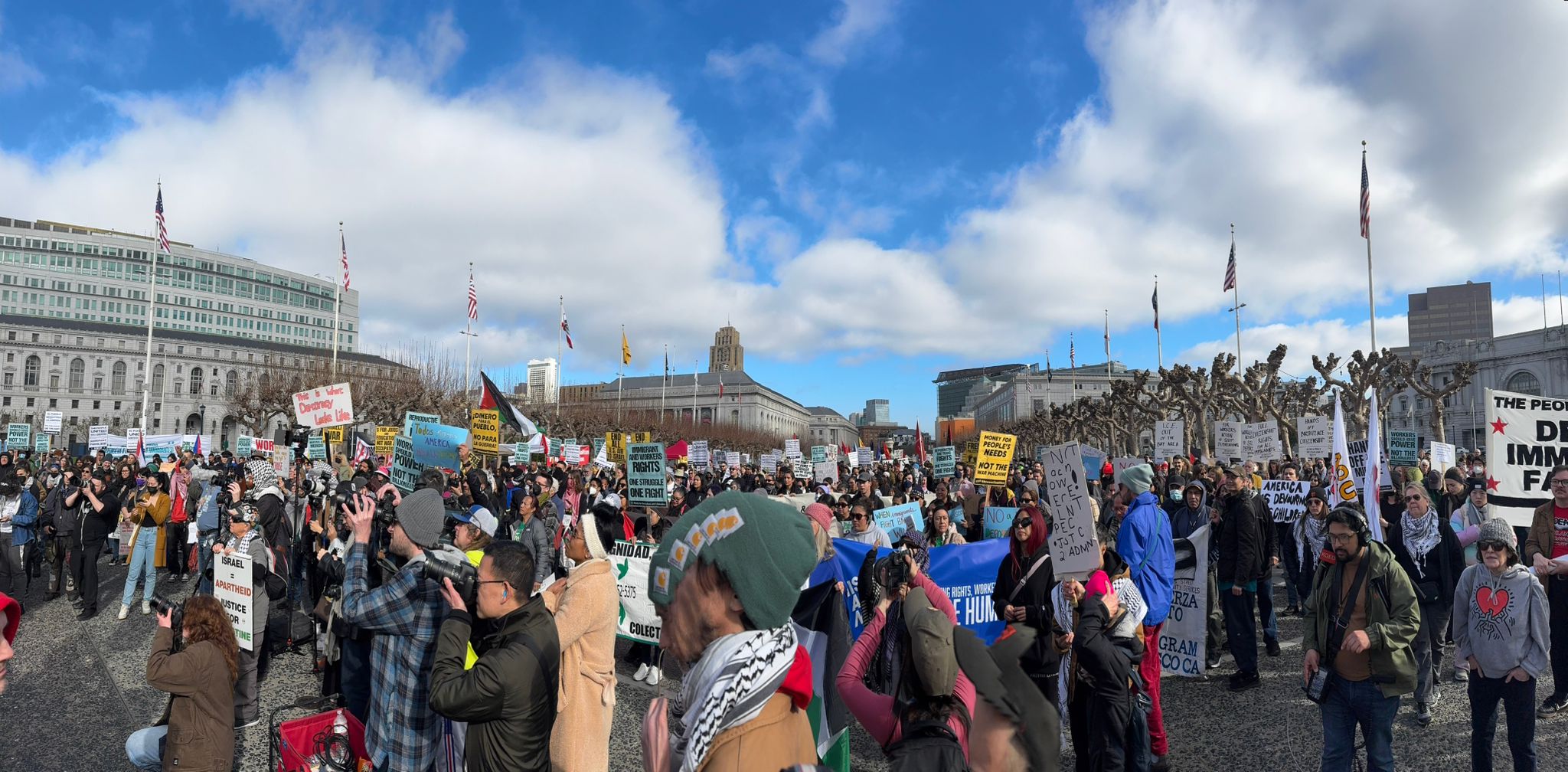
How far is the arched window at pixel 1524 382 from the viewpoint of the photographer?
7738 cm

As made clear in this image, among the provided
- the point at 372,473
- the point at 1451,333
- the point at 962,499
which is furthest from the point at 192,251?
the point at 1451,333

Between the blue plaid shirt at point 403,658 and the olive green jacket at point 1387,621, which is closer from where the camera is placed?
the blue plaid shirt at point 403,658

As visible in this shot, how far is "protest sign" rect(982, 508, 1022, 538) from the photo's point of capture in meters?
10.3

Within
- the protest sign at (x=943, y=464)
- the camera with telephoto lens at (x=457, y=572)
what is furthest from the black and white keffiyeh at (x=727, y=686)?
the protest sign at (x=943, y=464)

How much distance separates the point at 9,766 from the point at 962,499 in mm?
11210

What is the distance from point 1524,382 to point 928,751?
103 m

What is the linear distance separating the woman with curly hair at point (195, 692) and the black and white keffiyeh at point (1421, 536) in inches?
357

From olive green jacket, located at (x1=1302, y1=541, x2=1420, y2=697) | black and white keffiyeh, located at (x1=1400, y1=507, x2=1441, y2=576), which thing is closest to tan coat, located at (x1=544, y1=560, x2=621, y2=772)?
olive green jacket, located at (x1=1302, y1=541, x2=1420, y2=697)

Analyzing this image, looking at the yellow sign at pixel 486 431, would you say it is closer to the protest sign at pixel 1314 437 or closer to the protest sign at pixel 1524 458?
the protest sign at pixel 1524 458

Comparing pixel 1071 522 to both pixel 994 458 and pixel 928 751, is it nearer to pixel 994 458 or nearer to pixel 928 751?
pixel 928 751

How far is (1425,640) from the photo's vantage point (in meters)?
6.52

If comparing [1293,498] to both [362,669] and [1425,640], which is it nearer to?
[1425,640]

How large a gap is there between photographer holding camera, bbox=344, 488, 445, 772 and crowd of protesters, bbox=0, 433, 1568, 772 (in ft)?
0.04

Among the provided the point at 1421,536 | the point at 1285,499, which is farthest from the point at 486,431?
the point at 1421,536
